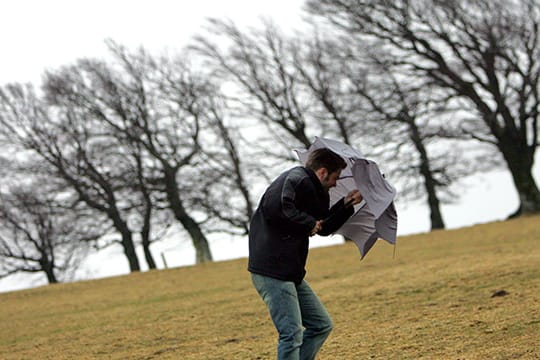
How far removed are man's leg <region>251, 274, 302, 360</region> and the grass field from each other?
2285 mm

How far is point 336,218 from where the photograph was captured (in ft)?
21.3

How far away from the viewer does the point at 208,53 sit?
118ft

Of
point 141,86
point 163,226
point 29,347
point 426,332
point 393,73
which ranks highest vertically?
point 141,86

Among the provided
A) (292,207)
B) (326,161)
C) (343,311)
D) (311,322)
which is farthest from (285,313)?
(343,311)

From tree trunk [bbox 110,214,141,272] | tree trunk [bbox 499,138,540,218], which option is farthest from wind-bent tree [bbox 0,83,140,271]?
tree trunk [bbox 499,138,540,218]

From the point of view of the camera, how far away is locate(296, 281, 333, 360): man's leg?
249 inches

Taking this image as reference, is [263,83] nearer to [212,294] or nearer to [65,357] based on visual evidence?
[212,294]

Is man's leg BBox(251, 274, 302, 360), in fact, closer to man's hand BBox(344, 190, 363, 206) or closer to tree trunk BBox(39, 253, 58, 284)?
man's hand BBox(344, 190, 363, 206)

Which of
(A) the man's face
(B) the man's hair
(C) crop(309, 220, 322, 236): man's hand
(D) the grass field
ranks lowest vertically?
(D) the grass field

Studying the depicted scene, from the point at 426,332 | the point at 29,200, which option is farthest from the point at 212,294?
the point at 29,200

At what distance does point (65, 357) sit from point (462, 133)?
962 inches

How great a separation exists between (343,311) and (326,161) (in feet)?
23.1

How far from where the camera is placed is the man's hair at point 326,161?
20.3ft

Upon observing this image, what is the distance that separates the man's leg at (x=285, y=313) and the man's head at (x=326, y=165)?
2.66 ft
